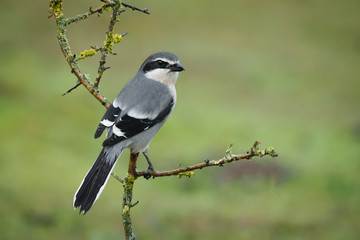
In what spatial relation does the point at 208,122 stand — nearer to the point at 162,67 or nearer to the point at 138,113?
the point at 162,67

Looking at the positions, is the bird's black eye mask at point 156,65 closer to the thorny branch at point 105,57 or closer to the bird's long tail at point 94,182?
the bird's long tail at point 94,182

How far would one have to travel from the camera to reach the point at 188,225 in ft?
22.7

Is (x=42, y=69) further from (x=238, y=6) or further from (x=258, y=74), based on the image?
(x=238, y=6)

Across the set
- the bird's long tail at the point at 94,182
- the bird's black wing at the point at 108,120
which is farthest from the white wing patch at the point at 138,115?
the bird's long tail at the point at 94,182

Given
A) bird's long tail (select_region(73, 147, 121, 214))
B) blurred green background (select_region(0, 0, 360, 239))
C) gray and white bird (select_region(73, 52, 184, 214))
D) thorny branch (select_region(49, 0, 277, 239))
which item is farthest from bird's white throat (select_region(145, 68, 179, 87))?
blurred green background (select_region(0, 0, 360, 239))

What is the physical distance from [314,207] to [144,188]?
93.3 inches

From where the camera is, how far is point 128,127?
3.91 metres

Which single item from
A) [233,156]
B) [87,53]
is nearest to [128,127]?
[87,53]

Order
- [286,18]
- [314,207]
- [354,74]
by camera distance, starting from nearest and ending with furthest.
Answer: [314,207] → [354,74] → [286,18]

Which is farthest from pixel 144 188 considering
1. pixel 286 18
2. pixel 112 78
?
pixel 286 18

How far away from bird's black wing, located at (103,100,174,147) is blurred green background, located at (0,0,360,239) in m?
2.72

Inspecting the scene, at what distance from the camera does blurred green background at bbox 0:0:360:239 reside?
707 cm

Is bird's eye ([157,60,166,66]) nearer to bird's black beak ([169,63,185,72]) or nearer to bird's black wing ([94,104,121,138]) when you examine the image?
bird's black beak ([169,63,185,72])

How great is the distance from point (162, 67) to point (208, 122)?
5.74 metres
